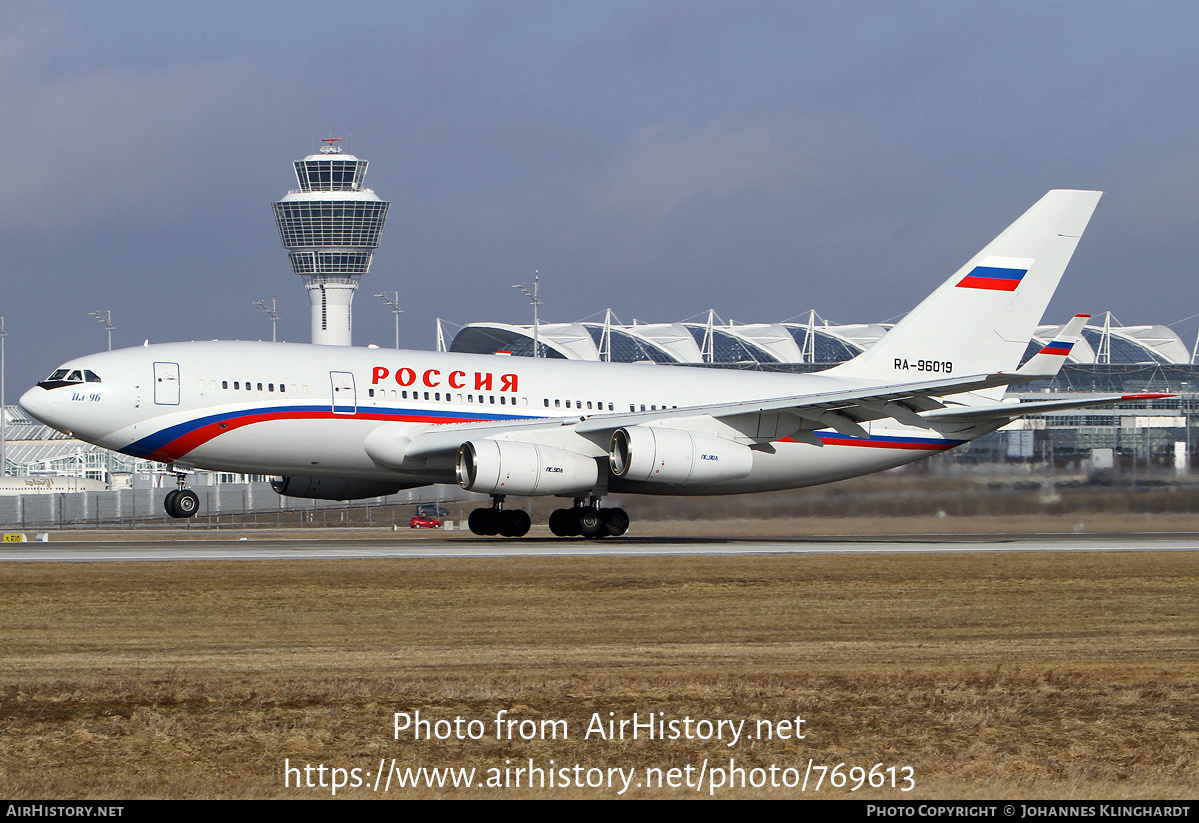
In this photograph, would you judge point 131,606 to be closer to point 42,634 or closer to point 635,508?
point 42,634

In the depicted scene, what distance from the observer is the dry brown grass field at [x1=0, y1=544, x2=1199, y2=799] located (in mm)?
9844

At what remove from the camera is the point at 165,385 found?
30281 mm

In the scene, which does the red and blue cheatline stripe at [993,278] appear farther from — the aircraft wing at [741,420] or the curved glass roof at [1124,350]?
the curved glass roof at [1124,350]

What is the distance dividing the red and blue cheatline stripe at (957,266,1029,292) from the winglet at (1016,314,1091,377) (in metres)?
2.56

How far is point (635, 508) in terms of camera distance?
38406mm

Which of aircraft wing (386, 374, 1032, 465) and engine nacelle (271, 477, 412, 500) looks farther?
engine nacelle (271, 477, 412, 500)

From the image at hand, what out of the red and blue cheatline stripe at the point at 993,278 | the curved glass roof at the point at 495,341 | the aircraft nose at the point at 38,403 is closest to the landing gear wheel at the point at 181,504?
the aircraft nose at the point at 38,403

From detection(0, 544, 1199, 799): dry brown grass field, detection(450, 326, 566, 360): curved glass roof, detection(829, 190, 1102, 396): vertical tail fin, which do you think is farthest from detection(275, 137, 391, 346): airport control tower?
detection(0, 544, 1199, 799): dry brown grass field

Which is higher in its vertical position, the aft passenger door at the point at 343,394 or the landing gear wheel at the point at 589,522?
the aft passenger door at the point at 343,394

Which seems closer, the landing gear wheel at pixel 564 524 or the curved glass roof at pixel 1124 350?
the landing gear wheel at pixel 564 524

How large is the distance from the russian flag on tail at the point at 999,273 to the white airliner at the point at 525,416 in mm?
40

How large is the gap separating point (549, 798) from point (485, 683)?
137 inches

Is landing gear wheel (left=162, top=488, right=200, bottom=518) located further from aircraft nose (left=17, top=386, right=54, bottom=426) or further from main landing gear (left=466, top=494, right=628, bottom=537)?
main landing gear (left=466, top=494, right=628, bottom=537)

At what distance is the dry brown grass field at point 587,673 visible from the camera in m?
9.84
